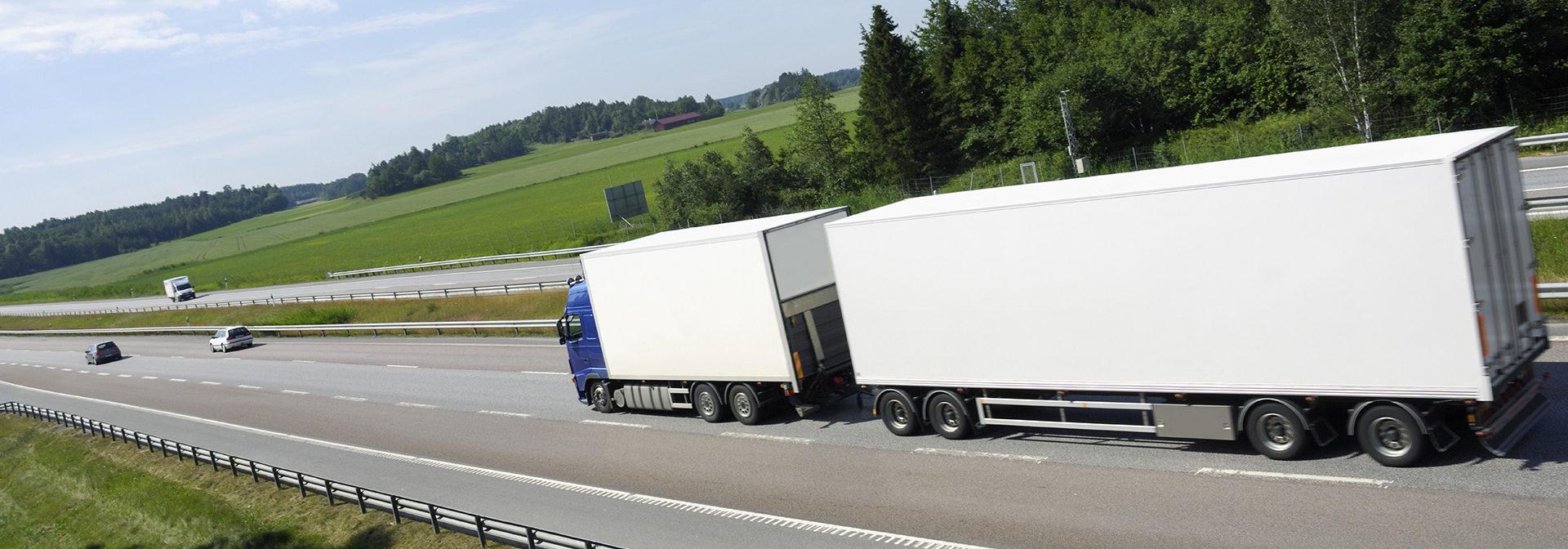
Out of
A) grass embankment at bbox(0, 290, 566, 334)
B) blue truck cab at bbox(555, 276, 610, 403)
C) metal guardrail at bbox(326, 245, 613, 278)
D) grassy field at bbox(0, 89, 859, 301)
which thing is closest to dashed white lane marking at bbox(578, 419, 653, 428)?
blue truck cab at bbox(555, 276, 610, 403)

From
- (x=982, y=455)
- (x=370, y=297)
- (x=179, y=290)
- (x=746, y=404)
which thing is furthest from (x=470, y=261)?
(x=982, y=455)

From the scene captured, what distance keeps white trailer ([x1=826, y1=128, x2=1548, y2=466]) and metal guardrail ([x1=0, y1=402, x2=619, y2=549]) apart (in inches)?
223

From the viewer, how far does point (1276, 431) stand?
12.1 m

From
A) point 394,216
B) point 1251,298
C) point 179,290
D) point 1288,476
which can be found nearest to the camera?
point 1251,298

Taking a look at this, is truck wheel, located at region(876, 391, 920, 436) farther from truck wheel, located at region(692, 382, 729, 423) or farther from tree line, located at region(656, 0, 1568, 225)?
tree line, located at region(656, 0, 1568, 225)

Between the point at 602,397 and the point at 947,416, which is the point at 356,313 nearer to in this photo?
the point at 602,397

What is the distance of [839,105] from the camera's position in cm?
14400

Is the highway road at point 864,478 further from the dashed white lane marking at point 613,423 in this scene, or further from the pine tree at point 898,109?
the pine tree at point 898,109

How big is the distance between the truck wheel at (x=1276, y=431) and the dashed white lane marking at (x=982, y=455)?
273 cm

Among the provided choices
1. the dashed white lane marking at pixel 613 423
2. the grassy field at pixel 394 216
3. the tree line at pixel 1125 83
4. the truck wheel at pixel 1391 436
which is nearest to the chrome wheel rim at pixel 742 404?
the dashed white lane marking at pixel 613 423

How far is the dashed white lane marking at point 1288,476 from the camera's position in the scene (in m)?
11.1

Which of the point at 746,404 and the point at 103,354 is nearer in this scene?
the point at 746,404

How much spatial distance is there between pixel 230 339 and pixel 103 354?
831 centimetres

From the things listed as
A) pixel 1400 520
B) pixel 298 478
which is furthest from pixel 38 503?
pixel 1400 520
